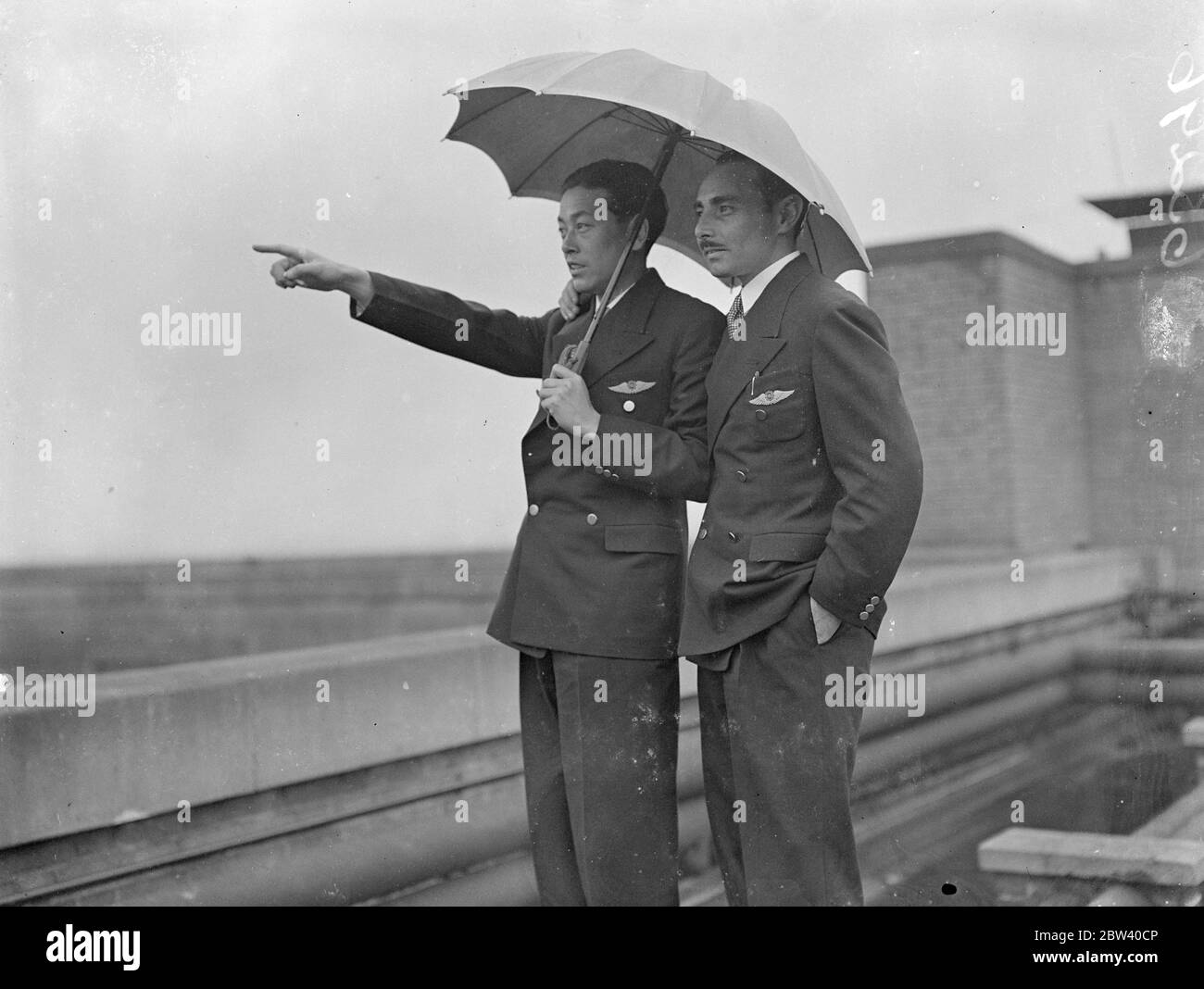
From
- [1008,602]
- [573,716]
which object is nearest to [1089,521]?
[1008,602]

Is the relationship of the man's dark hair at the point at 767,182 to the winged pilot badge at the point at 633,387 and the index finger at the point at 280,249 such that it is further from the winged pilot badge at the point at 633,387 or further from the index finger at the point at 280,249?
the index finger at the point at 280,249

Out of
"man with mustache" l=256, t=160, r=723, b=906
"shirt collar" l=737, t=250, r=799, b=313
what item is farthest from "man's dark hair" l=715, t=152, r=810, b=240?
"man with mustache" l=256, t=160, r=723, b=906

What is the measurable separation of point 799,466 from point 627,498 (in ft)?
1.32

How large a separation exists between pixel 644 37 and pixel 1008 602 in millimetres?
2082

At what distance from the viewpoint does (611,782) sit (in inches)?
116

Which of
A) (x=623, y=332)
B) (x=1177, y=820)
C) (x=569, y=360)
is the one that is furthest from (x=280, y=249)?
(x=1177, y=820)

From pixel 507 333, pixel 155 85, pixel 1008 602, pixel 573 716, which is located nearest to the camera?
pixel 573 716

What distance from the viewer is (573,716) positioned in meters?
2.97

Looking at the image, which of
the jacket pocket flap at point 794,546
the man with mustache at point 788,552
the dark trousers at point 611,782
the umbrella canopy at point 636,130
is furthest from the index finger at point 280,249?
the jacket pocket flap at point 794,546

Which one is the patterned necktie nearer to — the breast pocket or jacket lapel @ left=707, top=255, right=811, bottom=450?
jacket lapel @ left=707, top=255, right=811, bottom=450

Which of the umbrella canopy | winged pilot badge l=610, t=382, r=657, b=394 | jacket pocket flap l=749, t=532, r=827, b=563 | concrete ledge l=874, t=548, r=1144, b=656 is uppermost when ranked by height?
the umbrella canopy

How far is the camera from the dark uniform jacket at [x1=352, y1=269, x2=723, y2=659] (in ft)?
9.64
